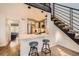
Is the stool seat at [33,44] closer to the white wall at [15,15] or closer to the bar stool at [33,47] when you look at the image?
the bar stool at [33,47]

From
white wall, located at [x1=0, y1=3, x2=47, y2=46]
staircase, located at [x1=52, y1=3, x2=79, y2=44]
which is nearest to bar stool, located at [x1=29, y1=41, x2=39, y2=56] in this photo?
white wall, located at [x1=0, y1=3, x2=47, y2=46]

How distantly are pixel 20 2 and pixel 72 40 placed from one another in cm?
98

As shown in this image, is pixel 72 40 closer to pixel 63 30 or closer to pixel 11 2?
pixel 63 30

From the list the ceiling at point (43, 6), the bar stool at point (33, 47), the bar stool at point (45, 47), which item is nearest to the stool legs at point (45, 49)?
the bar stool at point (45, 47)

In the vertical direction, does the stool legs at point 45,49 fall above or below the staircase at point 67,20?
below

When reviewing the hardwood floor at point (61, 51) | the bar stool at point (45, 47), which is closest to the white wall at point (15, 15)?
the bar stool at point (45, 47)

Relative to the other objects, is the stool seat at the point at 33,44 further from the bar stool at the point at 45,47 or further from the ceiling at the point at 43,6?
the ceiling at the point at 43,6

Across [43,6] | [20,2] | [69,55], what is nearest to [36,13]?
[43,6]

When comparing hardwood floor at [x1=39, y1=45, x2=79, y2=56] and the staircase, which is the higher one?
the staircase

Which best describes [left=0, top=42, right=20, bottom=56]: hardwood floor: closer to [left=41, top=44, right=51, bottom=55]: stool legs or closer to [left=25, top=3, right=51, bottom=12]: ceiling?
[left=41, top=44, right=51, bottom=55]: stool legs

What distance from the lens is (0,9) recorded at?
2.16 metres

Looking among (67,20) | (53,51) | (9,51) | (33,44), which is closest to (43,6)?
(67,20)

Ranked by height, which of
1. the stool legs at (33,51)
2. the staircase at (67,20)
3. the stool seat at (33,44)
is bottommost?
the stool legs at (33,51)

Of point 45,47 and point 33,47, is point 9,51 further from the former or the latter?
point 45,47
